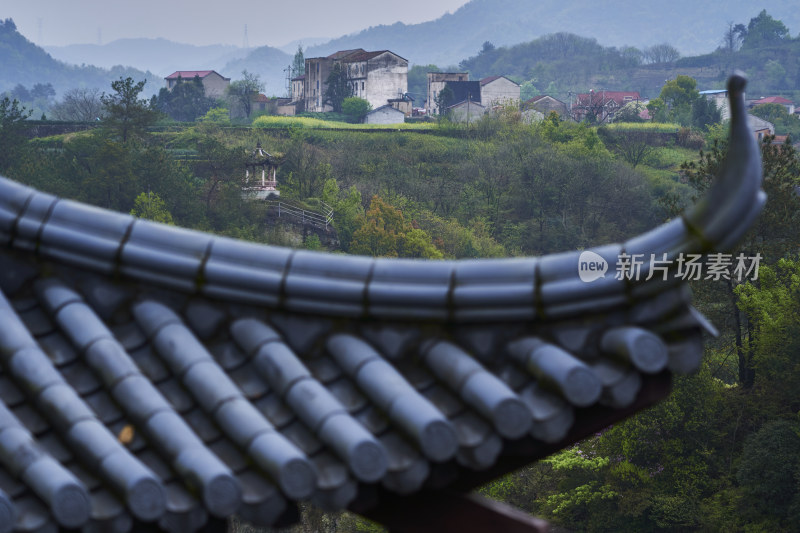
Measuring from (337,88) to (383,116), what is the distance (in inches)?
187

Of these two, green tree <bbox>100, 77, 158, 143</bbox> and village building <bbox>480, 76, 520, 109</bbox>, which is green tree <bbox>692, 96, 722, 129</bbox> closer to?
village building <bbox>480, 76, 520, 109</bbox>

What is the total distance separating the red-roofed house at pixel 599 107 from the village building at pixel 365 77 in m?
12.7

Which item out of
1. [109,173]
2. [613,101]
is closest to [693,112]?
[613,101]

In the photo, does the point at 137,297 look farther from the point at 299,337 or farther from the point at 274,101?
the point at 274,101

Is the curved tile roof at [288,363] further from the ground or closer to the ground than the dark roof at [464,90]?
closer to the ground

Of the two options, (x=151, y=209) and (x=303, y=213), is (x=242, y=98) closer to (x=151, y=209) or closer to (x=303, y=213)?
(x=303, y=213)

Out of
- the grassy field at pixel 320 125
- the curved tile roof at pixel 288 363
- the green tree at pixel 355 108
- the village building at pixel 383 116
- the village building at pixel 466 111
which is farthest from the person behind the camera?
the village building at pixel 466 111

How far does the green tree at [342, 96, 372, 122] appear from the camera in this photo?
5447 cm

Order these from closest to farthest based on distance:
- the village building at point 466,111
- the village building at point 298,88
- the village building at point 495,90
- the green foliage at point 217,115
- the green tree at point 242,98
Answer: the village building at point 466,111
the green foliage at point 217,115
the green tree at point 242,98
the village building at point 298,88
the village building at point 495,90

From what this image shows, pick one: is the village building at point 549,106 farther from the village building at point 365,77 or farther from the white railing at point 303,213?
the white railing at point 303,213

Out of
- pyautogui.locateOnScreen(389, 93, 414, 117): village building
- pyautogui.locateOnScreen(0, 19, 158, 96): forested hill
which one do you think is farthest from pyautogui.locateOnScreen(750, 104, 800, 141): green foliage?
pyautogui.locateOnScreen(0, 19, 158, 96): forested hill

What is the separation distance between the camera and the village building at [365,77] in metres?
57.7

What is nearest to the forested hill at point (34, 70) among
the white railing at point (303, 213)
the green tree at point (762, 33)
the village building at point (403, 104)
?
the green tree at point (762, 33)

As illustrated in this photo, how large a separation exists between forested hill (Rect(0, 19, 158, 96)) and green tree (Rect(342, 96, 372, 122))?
4199 inches
